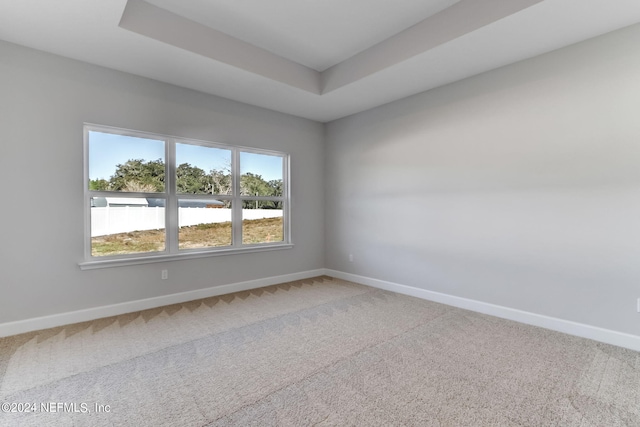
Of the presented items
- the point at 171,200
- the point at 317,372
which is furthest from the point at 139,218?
the point at 317,372

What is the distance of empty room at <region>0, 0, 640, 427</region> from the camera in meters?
1.92

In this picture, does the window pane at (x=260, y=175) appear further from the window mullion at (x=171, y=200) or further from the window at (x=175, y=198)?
the window mullion at (x=171, y=200)

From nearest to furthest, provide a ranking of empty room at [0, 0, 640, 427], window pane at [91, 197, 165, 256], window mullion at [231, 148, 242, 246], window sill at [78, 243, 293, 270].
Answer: empty room at [0, 0, 640, 427] → window sill at [78, 243, 293, 270] → window pane at [91, 197, 165, 256] → window mullion at [231, 148, 242, 246]

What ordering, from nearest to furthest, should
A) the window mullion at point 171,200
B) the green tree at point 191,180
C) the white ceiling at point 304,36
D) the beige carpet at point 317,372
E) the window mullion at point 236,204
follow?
the beige carpet at point 317,372
the white ceiling at point 304,36
the window mullion at point 171,200
the green tree at point 191,180
the window mullion at point 236,204

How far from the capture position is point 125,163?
3.33m

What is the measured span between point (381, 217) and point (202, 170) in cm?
258

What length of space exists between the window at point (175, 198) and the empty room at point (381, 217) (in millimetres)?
28

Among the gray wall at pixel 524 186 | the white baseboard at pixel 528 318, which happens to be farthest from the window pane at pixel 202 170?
the white baseboard at pixel 528 318

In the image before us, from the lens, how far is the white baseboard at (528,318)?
2.48m

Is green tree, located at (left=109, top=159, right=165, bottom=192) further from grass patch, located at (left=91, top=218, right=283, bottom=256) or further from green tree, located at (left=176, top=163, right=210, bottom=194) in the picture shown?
grass patch, located at (left=91, top=218, right=283, bottom=256)

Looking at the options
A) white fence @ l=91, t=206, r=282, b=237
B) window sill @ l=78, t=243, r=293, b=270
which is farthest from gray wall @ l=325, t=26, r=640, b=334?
white fence @ l=91, t=206, r=282, b=237

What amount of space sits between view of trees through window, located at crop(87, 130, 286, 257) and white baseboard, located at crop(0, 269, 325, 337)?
1.87ft

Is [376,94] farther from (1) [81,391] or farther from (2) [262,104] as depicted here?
(1) [81,391]

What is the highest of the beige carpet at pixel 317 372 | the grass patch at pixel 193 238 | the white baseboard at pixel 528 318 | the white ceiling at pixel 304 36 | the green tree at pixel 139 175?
the white ceiling at pixel 304 36
